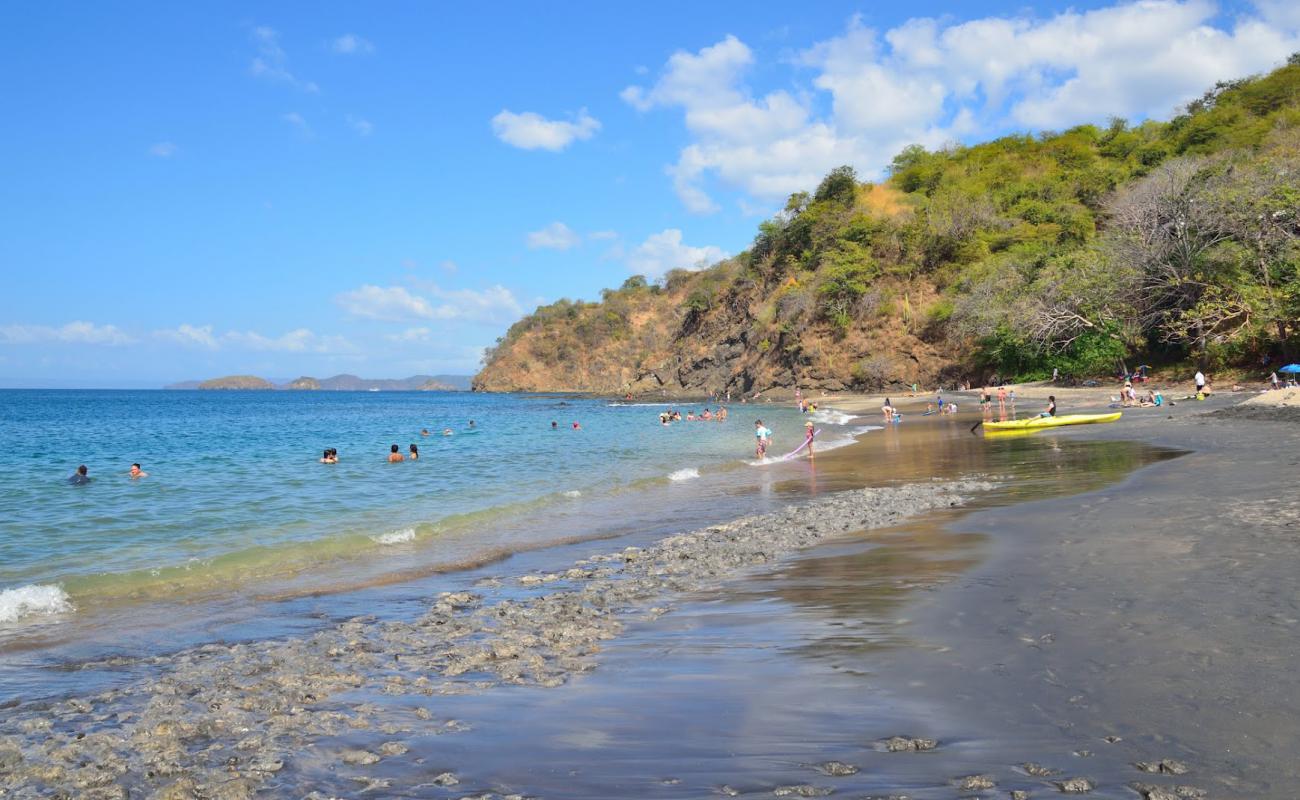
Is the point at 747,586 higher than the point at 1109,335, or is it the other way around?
the point at 1109,335

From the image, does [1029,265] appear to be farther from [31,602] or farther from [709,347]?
[31,602]

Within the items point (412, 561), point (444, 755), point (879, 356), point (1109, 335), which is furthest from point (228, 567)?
point (879, 356)

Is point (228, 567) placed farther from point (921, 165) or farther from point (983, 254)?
point (921, 165)

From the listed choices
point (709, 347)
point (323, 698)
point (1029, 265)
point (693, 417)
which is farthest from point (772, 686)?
point (709, 347)

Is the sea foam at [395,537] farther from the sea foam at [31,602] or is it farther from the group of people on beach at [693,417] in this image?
the group of people on beach at [693,417]

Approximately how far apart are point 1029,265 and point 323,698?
55.3 metres

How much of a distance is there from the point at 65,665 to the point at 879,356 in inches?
2447

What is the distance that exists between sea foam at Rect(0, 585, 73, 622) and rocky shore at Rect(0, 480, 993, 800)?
3.43m

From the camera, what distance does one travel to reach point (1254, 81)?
2837 inches

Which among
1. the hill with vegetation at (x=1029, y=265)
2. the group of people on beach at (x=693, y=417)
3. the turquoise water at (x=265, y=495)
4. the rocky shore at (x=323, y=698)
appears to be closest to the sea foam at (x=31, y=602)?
the turquoise water at (x=265, y=495)

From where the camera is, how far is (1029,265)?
52531 millimetres

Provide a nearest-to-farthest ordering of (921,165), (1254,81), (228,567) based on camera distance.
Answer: (228,567)
(1254,81)
(921,165)

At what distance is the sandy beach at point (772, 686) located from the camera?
4.14m

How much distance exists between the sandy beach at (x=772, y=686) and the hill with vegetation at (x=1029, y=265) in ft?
108
